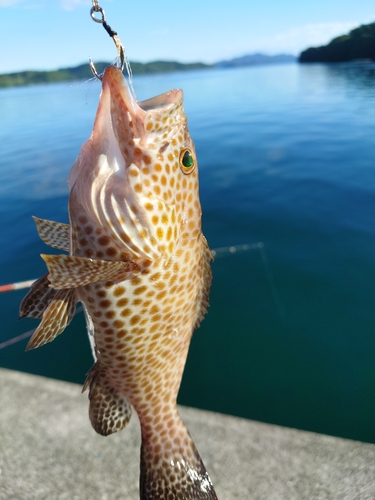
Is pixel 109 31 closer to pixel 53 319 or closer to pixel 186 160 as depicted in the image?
pixel 186 160

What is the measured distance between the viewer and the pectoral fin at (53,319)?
207cm

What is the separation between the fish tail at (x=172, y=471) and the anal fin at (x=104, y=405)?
0.37 m

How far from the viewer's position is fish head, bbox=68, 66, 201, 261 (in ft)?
6.31

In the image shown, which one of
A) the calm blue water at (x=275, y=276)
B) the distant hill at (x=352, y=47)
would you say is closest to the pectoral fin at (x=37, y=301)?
the calm blue water at (x=275, y=276)

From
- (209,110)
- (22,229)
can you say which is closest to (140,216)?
(22,229)

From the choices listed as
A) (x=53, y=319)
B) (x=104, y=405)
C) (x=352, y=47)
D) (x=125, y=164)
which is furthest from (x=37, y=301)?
(x=352, y=47)

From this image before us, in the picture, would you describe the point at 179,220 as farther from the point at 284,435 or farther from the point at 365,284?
the point at 365,284

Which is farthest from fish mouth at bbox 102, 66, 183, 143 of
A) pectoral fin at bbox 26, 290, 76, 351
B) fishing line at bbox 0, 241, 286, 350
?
fishing line at bbox 0, 241, 286, 350

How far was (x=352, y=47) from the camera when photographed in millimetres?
62656

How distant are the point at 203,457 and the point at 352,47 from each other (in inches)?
2854

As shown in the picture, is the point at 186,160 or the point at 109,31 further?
the point at 186,160

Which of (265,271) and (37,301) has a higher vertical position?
(37,301)

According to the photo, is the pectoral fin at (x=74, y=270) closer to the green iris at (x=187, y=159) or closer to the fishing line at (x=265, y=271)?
the green iris at (x=187, y=159)

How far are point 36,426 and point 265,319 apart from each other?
3.85m
